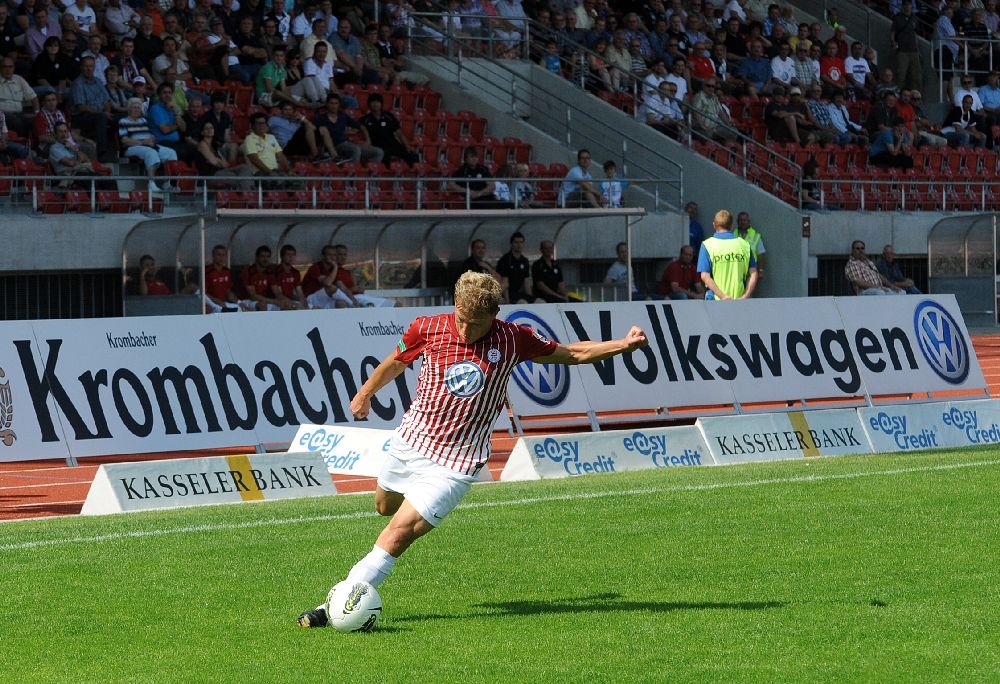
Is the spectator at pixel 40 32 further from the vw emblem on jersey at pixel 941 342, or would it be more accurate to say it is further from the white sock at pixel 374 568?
the white sock at pixel 374 568

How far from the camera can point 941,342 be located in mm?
18922

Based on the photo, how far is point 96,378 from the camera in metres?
13.9

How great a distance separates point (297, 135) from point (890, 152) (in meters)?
13.7

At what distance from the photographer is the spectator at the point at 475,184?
80.0 feet

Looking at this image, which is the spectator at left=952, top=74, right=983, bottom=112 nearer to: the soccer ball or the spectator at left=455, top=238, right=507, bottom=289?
the spectator at left=455, top=238, right=507, bottom=289

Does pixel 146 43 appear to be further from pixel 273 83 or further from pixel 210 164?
pixel 210 164

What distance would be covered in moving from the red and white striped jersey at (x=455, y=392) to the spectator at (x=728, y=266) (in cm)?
1028

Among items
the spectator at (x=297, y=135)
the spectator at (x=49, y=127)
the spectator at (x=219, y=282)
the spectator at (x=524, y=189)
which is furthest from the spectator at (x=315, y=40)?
the spectator at (x=219, y=282)

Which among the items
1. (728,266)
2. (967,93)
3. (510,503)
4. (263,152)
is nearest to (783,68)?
(967,93)

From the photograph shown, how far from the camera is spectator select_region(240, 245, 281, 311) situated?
835 inches

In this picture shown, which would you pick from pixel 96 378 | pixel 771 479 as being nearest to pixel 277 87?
pixel 96 378

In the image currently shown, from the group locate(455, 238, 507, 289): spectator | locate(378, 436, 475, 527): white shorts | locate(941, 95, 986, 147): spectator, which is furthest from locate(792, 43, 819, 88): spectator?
locate(378, 436, 475, 527): white shorts

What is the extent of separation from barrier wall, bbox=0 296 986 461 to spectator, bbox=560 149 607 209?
8.22 m

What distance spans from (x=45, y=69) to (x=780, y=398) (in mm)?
12000
